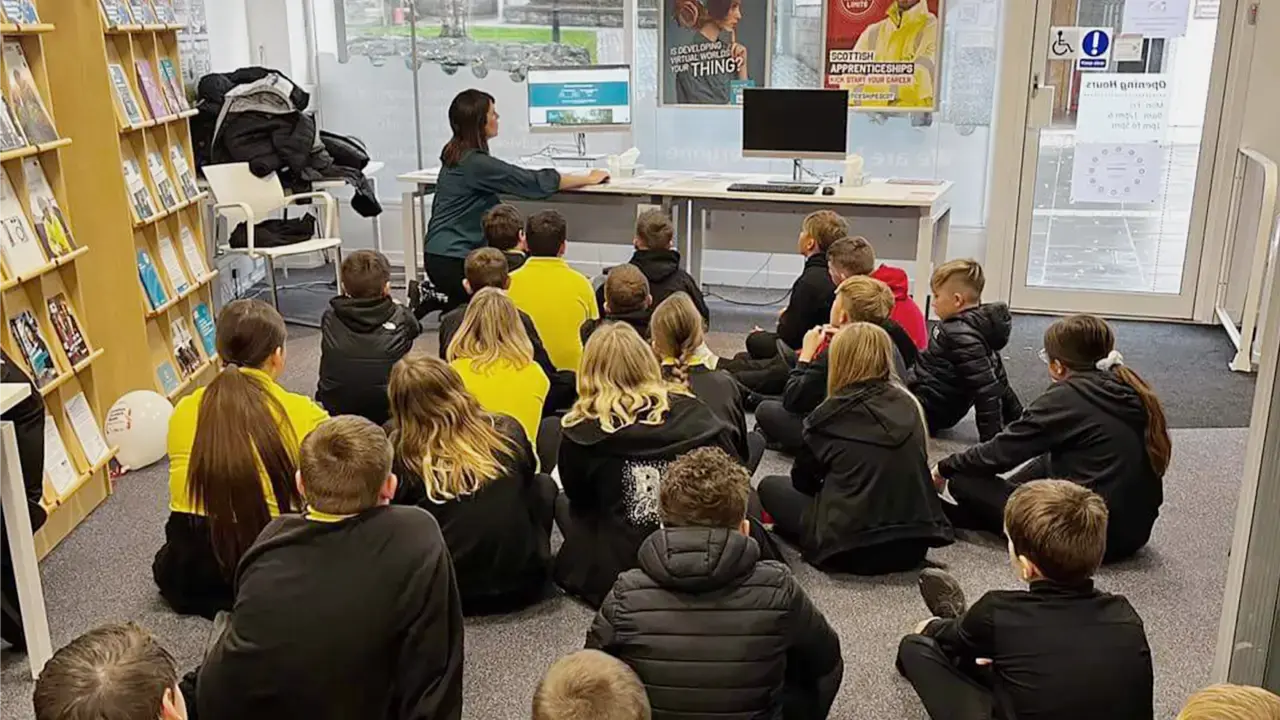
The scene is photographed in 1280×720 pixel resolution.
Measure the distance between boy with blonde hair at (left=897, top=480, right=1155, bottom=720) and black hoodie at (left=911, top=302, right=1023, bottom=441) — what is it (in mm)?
1904

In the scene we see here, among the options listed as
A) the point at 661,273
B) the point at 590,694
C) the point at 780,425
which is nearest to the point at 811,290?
the point at 661,273

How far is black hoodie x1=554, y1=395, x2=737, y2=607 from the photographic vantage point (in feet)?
9.85

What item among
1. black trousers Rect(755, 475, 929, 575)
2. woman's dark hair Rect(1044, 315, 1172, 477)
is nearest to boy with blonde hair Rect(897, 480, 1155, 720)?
black trousers Rect(755, 475, 929, 575)

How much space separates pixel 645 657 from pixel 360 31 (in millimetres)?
5974

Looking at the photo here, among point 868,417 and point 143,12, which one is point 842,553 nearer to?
point 868,417

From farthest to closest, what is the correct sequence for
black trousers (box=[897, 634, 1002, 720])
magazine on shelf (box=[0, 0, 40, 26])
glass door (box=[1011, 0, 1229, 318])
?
1. glass door (box=[1011, 0, 1229, 318])
2. magazine on shelf (box=[0, 0, 40, 26])
3. black trousers (box=[897, 634, 1002, 720])

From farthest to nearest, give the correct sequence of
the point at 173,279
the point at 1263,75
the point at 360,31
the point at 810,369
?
1. the point at 360,31
2. the point at 1263,75
3. the point at 173,279
4. the point at 810,369

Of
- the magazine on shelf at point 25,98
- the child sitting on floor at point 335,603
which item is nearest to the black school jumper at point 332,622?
the child sitting on floor at point 335,603

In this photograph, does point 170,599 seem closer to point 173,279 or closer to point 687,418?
point 687,418

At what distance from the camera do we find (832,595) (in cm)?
334

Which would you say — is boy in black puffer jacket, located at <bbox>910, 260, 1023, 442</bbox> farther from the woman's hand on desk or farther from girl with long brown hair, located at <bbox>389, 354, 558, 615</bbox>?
the woman's hand on desk

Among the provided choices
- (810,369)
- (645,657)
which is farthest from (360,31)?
(645,657)

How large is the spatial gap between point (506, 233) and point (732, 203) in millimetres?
1503

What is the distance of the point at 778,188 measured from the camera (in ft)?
19.4
